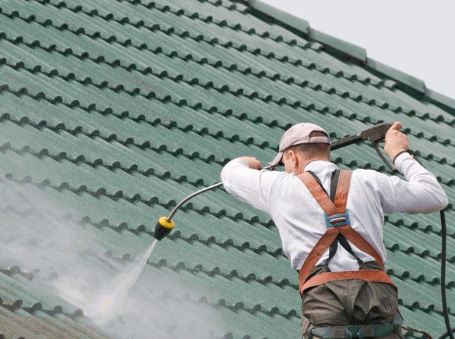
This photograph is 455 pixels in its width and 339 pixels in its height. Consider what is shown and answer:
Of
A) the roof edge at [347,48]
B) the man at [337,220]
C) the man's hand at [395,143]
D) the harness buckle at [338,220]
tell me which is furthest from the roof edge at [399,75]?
the harness buckle at [338,220]

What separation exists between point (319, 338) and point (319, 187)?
2.23ft

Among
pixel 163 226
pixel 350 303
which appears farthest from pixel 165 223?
pixel 350 303

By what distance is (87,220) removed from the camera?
17.9 ft

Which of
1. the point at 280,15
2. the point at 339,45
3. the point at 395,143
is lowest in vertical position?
the point at 395,143

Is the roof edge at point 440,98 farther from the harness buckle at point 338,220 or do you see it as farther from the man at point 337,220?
the harness buckle at point 338,220

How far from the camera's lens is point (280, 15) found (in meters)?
8.93

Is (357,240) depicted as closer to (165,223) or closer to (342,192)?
(342,192)

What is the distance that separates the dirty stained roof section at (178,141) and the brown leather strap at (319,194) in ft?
4.74

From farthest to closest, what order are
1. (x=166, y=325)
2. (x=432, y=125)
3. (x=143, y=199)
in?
1. (x=432, y=125)
2. (x=143, y=199)
3. (x=166, y=325)

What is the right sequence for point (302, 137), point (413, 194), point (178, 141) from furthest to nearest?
point (178, 141) → point (302, 137) → point (413, 194)

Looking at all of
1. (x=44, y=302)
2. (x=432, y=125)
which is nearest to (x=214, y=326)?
(x=44, y=302)

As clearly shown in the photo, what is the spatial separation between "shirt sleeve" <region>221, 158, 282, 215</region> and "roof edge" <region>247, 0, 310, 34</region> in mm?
4965

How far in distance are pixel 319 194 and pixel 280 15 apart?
536 centimetres

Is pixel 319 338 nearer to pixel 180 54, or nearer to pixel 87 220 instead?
pixel 87 220
